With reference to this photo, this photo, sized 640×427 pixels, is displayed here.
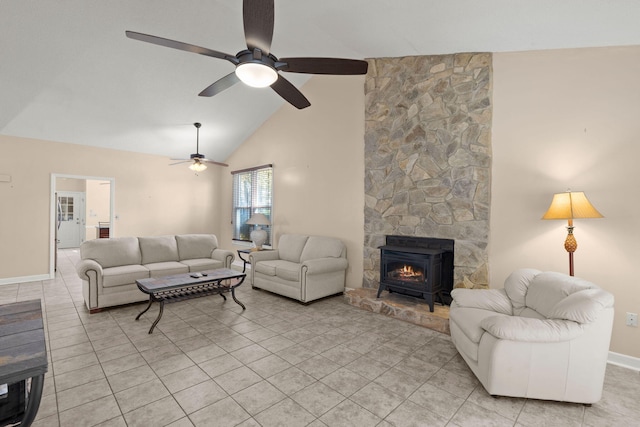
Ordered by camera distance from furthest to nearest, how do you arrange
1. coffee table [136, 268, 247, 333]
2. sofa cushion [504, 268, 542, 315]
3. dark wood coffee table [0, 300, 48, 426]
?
coffee table [136, 268, 247, 333] → sofa cushion [504, 268, 542, 315] → dark wood coffee table [0, 300, 48, 426]

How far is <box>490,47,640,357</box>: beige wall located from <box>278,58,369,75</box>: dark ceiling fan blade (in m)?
1.98

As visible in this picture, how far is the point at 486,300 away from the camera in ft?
9.26

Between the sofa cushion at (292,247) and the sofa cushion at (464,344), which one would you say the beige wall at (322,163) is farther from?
the sofa cushion at (464,344)

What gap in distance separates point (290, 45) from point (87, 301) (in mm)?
4381

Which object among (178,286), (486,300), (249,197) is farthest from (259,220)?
(486,300)

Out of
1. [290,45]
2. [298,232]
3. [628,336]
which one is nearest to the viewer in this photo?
[628,336]

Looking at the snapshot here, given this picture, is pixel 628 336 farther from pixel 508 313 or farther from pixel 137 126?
pixel 137 126

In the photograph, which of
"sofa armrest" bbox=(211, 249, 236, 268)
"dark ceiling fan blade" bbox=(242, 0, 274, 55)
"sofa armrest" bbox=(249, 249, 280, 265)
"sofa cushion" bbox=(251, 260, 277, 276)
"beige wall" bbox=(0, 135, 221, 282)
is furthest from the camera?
"beige wall" bbox=(0, 135, 221, 282)

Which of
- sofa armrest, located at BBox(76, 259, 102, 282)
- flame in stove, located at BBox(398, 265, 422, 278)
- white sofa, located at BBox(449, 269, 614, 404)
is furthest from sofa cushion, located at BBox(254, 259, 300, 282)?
white sofa, located at BBox(449, 269, 614, 404)

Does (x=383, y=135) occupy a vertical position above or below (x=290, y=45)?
below

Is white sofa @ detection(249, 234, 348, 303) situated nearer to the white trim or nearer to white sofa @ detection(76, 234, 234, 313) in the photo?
white sofa @ detection(76, 234, 234, 313)

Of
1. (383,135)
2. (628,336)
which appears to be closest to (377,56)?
(383,135)

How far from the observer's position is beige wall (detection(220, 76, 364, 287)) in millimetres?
4738

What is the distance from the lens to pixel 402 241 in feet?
13.7
